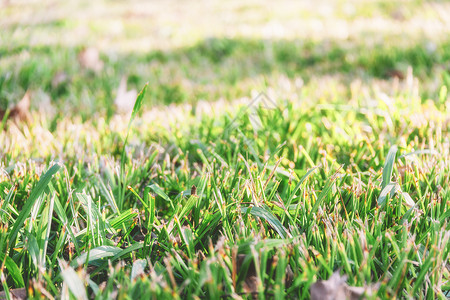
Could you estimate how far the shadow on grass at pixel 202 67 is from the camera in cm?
299

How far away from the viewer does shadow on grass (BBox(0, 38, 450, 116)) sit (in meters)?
2.99

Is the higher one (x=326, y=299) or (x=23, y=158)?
(x=23, y=158)

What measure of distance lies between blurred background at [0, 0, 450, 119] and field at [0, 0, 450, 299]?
3cm

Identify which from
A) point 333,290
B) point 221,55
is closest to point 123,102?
point 333,290

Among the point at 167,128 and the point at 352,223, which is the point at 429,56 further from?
the point at 352,223

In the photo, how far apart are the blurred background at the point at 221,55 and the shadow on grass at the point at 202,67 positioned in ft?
0.03

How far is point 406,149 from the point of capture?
5.01ft

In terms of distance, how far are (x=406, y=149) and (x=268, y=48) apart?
3112 mm

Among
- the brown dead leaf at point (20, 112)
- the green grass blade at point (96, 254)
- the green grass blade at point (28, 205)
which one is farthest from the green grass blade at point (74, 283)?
the brown dead leaf at point (20, 112)

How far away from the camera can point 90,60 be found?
3828 millimetres

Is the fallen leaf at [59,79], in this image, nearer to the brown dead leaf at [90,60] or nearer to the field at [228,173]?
the field at [228,173]

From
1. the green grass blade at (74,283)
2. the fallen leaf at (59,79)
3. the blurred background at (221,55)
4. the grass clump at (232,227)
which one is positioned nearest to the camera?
the green grass blade at (74,283)

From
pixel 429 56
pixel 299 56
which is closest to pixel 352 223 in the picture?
pixel 429 56

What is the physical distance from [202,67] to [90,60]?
1.10 meters
